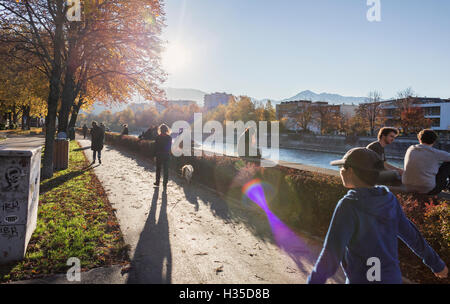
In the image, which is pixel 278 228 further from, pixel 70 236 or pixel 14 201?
pixel 14 201

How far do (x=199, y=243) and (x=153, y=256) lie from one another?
88cm

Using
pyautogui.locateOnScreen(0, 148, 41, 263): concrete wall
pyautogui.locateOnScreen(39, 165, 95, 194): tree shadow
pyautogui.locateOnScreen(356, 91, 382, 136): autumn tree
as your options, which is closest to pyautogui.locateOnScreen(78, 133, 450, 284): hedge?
pyautogui.locateOnScreen(39, 165, 95, 194): tree shadow

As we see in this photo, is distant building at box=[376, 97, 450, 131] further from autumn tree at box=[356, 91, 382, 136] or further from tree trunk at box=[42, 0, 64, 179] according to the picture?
tree trunk at box=[42, 0, 64, 179]

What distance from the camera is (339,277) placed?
3.77 m

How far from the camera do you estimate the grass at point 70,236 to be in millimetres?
3748

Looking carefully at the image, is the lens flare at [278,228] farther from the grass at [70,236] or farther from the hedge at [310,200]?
the grass at [70,236]

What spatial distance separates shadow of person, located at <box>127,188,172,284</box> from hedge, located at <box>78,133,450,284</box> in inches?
107

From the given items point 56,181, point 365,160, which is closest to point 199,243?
point 365,160

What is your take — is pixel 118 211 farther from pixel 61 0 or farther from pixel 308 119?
pixel 308 119

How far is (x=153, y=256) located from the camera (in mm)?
4246

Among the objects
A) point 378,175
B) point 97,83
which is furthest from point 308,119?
point 378,175

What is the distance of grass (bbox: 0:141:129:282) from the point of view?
3.75 m
